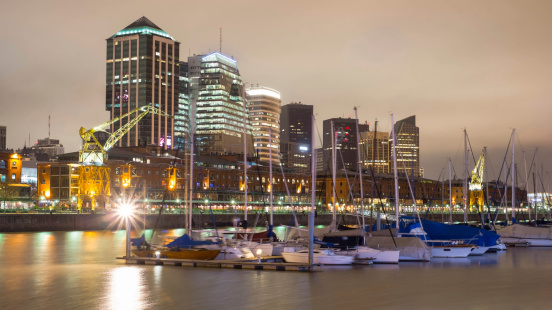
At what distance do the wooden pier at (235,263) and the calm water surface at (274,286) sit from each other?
0.69 m

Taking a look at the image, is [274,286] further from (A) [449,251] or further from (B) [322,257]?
(A) [449,251]

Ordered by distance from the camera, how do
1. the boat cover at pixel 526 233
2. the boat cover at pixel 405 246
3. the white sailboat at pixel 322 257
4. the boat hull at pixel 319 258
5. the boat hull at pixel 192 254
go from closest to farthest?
1. the boat hull at pixel 319 258
2. the white sailboat at pixel 322 257
3. the boat hull at pixel 192 254
4. the boat cover at pixel 405 246
5. the boat cover at pixel 526 233

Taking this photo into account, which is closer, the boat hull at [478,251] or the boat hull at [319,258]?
the boat hull at [319,258]

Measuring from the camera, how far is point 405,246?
50.9 meters

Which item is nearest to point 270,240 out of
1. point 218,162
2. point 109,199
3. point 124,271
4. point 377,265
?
point 377,265

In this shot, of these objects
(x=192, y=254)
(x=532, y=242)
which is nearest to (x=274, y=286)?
(x=192, y=254)

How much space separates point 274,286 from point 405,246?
1802 centimetres

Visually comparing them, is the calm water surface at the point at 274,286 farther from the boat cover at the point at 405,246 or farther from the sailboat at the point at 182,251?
the sailboat at the point at 182,251

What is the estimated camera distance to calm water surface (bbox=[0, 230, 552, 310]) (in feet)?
104

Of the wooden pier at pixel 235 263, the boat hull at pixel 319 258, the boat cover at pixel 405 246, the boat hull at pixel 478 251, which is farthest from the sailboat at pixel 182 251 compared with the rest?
the boat hull at pixel 478 251

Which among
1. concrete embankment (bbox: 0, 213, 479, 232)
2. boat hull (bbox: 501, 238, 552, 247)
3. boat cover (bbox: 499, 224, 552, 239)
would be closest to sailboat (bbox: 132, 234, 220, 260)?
concrete embankment (bbox: 0, 213, 479, 232)

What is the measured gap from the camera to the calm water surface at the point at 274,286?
3161 centimetres

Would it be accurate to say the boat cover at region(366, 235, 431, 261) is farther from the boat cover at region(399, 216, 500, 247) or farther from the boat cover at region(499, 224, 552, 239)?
the boat cover at region(499, 224, 552, 239)

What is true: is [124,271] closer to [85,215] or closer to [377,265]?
[377,265]
